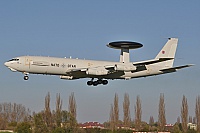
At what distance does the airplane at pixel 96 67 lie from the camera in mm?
→ 67625

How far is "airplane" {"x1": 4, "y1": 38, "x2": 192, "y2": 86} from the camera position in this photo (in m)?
67.6

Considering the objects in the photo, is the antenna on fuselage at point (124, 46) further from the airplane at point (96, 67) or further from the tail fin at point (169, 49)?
the tail fin at point (169, 49)

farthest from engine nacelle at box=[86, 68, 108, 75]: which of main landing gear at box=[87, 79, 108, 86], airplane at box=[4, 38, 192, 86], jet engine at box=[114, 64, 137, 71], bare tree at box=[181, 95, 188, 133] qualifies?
bare tree at box=[181, 95, 188, 133]

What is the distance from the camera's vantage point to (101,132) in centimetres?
14425

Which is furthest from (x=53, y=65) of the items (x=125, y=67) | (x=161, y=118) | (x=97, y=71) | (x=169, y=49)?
(x=161, y=118)

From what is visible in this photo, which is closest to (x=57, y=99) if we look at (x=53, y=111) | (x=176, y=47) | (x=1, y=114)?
(x=53, y=111)

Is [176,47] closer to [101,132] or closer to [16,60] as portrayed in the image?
[16,60]

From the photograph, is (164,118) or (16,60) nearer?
(16,60)

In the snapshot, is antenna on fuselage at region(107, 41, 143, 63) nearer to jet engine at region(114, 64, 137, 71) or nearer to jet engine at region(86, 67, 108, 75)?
jet engine at region(114, 64, 137, 71)

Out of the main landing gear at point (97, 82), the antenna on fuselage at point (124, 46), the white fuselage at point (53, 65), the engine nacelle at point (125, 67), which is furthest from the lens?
the main landing gear at point (97, 82)

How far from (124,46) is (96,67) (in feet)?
17.6

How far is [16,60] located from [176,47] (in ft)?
95.5

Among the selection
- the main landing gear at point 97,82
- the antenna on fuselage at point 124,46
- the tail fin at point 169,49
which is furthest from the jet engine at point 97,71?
the tail fin at point 169,49

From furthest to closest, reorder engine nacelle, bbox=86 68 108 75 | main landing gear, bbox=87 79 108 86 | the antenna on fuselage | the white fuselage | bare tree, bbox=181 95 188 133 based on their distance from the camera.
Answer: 1. bare tree, bbox=181 95 188 133
2. main landing gear, bbox=87 79 108 86
3. engine nacelle, bbox=86 68 108 75
4. the antenna on fuselage
5. the white fuselage
